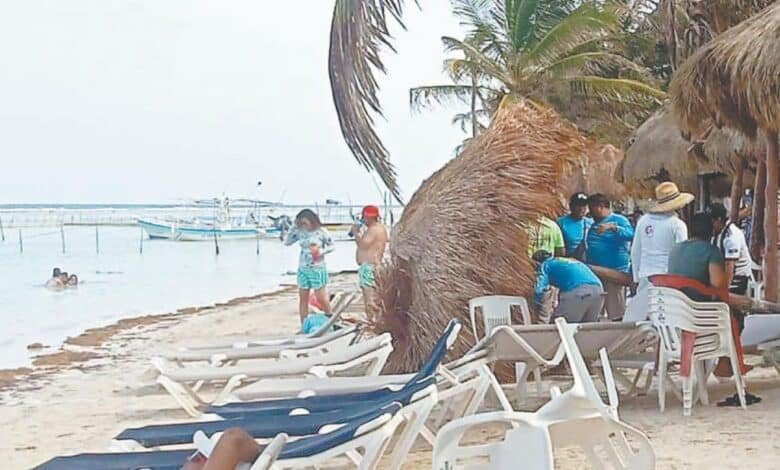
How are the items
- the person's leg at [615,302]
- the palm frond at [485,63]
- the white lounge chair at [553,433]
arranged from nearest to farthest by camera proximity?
the white lounge chair at [553,433], the person's leg at [615,302], the palm frond at [485,63]

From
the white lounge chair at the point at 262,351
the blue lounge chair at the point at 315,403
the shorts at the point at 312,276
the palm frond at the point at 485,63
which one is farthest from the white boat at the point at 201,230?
the blue lounge chair at the point at 315,403

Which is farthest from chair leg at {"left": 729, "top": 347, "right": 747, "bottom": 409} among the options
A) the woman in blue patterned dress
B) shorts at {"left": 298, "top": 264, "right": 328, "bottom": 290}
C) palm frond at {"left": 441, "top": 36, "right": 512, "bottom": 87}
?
palm frond at {"left": 441, "top": 36, "right": 512, "bottom": 87}

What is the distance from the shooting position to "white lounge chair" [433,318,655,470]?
9.96 feet

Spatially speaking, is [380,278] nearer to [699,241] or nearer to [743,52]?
[699,241]

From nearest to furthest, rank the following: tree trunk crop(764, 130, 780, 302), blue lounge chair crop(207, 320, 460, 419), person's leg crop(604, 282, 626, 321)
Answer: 1. blue lounge chair crop(207, 320, 460, 419)
2. person's leg crop(604, 282, 626, 321)
3. tree trunk crop(764, 130, 780, 302)

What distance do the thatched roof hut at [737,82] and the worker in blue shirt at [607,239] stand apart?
913 millimetres

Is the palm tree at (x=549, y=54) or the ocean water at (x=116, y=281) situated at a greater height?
the palm tree at (x=549, y=54)

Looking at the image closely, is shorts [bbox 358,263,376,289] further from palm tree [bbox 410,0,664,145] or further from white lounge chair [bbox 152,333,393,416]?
palm tree [bbox 410,0,664,145]

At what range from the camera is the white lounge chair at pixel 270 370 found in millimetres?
5336

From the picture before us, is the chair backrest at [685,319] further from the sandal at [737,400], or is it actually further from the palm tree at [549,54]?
the palm tree at [549,54]

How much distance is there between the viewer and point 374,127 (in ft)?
21.4

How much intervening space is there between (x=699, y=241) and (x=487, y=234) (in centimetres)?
160

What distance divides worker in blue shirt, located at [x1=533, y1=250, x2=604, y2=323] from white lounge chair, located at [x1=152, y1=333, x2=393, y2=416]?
146 centimetres

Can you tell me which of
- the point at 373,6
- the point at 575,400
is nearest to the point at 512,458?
the point at 575,400
